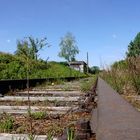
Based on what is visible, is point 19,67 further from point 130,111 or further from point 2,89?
point 130,111

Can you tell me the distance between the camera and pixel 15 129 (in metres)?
3.69

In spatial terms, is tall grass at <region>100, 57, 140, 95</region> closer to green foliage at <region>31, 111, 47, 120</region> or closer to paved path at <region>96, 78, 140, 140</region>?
green foliage at <region>31, 111, 47, 120</region>

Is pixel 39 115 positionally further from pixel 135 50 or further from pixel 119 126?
pixel 135 50

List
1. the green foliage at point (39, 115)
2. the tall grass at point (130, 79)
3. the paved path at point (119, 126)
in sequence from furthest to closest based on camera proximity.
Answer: the tall grass at point (130, 79), the green foliage at point (39, 115), the paved path at point (119, 126)

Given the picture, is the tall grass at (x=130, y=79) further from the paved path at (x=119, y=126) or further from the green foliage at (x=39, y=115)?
the paved path at (x=119, y=126)

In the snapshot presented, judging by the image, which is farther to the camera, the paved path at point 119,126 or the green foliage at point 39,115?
the green foliage at point 39,115

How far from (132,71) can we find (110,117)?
6.17 m

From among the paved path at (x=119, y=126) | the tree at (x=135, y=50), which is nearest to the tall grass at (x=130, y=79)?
the tree at (x=135, y=50)

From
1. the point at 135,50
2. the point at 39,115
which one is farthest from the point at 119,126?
the point at 135,50

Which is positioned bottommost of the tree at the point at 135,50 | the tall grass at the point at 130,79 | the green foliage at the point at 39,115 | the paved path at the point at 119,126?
the green foliage at the point at 39,115

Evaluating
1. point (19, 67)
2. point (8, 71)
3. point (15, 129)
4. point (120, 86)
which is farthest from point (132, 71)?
point (19, 67)

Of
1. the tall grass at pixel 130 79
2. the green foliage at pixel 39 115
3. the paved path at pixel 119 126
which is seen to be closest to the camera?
the paved path at pixel 119 126

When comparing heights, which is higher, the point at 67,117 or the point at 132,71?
the point at 132,71

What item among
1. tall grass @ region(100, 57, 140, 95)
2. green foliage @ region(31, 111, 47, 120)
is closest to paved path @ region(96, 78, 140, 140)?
green foliage @ region(31, 111, 47, 120)
